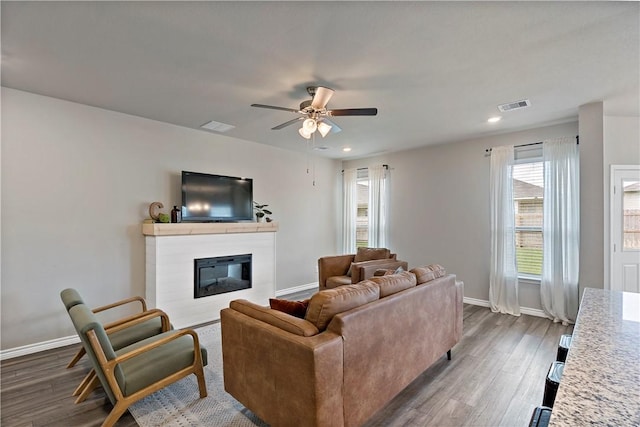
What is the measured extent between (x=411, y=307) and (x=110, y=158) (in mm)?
3866

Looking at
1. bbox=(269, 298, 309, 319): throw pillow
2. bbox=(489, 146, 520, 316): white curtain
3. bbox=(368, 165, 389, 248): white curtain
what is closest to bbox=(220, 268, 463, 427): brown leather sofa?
bbox=(269, 298, 309, 319): throw pillow

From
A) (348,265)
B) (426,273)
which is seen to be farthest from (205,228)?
(426,273)

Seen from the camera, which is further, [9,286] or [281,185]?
[281,185]

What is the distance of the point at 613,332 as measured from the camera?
4.00 feet

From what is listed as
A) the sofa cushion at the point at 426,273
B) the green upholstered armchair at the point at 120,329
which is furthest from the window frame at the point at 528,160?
the green upholstered armchair at the point at 120,329

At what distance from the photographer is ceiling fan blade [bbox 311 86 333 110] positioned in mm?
2836

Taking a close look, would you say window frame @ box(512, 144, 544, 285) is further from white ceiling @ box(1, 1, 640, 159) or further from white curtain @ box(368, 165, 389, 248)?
white curtain @ box(368, 165, 389, 248)

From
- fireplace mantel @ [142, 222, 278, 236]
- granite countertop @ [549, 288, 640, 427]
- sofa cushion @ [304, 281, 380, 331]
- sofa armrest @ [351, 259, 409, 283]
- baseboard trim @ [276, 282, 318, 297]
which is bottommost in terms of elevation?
baseboard trim @ [276, 282, 318, 297]

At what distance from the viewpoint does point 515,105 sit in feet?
11.5

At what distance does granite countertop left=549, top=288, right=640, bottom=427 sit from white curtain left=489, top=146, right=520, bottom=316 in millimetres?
3293

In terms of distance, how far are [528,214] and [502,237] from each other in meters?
0.50

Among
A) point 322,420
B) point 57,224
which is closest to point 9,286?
point 57,224

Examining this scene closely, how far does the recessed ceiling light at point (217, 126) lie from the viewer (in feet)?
13.9

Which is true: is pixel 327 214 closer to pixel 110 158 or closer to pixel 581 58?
pixel 110 158
